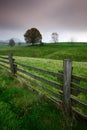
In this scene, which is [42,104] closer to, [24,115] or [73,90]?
[24,115]

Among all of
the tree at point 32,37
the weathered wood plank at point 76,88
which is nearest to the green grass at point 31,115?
the weathered wood plank at point 76,88

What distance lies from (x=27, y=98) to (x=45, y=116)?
5.27 feet

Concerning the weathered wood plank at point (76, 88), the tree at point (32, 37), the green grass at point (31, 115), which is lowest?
the green grass at point (31, 115)

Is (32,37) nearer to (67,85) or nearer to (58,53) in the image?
(58,53)

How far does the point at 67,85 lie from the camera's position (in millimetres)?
5793

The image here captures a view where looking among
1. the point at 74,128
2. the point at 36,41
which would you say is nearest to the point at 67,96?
the point at 74,128

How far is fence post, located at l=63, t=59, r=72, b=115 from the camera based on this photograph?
5621 mm

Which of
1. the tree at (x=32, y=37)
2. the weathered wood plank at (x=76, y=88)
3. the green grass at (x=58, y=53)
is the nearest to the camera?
the weathered wood plank at (x=76, y=88)

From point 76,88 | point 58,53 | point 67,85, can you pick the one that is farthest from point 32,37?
point 76,88

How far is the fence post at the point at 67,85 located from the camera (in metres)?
5.62

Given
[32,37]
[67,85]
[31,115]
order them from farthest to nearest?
[32,37] < [67,85] < [31,115]

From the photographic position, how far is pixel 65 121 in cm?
535

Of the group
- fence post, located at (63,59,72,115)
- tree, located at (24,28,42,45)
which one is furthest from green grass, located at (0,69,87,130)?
tree, located at (24,28,42,45)

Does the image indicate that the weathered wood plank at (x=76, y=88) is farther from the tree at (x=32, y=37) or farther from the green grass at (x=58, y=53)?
the tree at (x=32, y=37)
